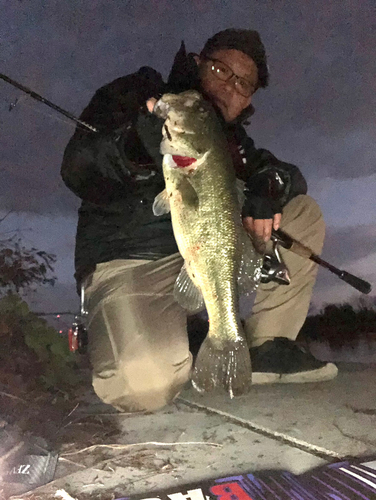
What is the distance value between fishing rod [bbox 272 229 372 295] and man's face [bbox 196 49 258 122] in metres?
0.97

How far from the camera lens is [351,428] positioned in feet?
5.55

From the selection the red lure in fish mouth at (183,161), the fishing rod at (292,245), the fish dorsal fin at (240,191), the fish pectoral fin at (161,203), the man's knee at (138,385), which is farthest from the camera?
the fishing rod at (292,245)

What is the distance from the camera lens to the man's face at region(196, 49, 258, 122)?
2885 millimetres

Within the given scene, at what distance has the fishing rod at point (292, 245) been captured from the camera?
93.1 inches

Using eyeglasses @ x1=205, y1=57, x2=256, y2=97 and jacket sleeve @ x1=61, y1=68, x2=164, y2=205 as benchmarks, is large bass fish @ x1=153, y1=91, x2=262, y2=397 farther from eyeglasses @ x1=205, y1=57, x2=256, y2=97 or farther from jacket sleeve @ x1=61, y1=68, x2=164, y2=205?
eyeglasses @ x1=205, y1=57, x2=256, y2=97

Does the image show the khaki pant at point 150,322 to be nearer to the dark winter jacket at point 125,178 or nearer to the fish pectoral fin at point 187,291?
the dark winter jacket at point 125,178

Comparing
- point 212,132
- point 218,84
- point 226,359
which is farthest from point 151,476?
point 218,84

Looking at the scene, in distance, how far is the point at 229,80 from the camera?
2898 millimetres

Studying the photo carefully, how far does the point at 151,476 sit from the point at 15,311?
6.09ft

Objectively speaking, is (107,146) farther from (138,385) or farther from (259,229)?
(138,385)

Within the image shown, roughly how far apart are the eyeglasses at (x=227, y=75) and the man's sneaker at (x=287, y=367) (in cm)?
187

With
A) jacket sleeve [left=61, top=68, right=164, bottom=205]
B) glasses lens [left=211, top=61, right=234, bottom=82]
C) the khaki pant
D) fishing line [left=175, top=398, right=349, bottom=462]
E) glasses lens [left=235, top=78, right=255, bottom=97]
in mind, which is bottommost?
fishing line [left=175, top=398, right=349, bottom=462]

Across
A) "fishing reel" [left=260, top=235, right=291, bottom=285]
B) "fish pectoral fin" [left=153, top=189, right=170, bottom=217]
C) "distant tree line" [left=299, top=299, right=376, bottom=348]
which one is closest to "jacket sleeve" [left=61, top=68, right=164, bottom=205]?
"fish pectoral fin" [left=153, top=189, right=170, bottom=217]

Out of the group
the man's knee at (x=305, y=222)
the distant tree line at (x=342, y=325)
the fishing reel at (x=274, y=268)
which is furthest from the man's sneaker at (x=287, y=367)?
the distant tree line at (x=342, y=325)
